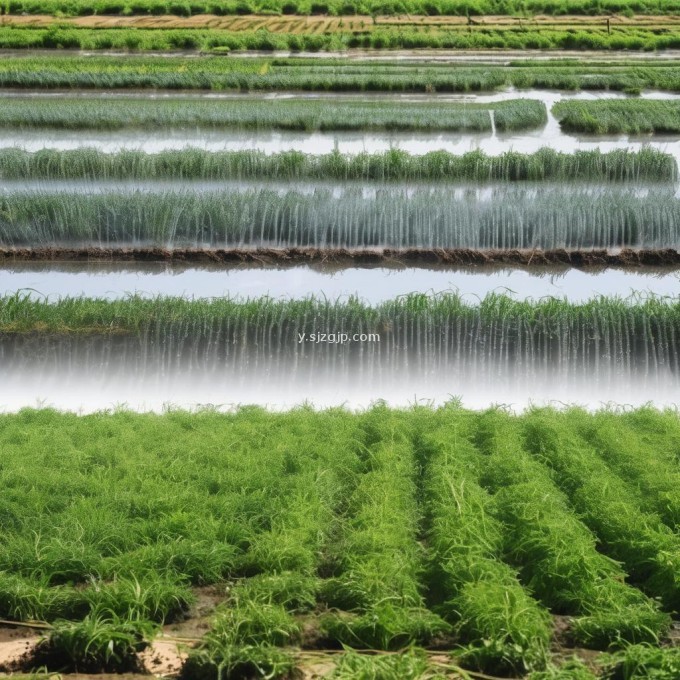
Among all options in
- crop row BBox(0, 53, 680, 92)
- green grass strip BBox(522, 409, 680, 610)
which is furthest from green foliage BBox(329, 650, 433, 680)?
crop row BBox(0, 53, 680, 92)

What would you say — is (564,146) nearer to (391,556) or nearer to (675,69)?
(675,69)

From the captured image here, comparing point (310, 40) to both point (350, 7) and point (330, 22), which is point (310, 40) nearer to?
point (330, 22)

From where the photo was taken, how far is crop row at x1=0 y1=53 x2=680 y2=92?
15.8 m

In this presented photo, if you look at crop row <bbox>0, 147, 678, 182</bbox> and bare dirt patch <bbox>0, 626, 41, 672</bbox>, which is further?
crop row <bbox>0, 147, 678, 182</bbox>

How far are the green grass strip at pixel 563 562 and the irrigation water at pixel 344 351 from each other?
272 cm

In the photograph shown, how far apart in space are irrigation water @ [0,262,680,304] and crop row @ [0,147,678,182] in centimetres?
222

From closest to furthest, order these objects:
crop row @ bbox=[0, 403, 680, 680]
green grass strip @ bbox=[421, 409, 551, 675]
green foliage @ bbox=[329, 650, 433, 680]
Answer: green foliage @ bbox=[329, 650, 433, 680]
green grass strip @ bbox=[421, 409, 551, 675]
crop row @ bbox=[0, 403, 680, 680]

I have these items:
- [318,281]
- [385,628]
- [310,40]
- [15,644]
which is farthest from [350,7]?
[15,644]

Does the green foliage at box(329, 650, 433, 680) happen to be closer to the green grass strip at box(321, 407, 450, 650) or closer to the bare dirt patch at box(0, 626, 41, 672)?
the green grass strip at box(321, 407, 450, 650)

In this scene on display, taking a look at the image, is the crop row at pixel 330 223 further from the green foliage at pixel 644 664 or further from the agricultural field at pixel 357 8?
A: the agricultural field at pixel 357 8

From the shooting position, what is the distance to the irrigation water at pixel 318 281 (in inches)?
361

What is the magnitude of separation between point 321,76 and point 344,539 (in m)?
13.1

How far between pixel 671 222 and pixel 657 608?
275 inches

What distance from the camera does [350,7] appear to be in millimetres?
23641
